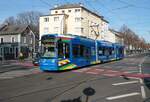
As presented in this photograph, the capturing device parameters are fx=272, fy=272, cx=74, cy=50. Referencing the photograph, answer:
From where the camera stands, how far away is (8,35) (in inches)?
2522

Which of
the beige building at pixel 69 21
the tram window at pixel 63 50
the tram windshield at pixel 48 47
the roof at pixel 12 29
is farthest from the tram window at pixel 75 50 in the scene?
the beige building at pixel 69 21

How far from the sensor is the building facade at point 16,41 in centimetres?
6150

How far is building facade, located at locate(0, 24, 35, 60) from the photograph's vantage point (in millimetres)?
61500

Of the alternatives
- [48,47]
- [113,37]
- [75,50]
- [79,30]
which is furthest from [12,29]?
[113,37]

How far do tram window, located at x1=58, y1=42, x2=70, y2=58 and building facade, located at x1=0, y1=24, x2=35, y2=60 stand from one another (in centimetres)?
3846

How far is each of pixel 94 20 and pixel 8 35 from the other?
28791mm

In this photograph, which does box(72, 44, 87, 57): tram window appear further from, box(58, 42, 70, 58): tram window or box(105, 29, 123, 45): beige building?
box(105, 29, 123, 45): beige building

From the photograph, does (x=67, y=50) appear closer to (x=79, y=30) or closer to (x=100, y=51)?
(x=100, y=51)

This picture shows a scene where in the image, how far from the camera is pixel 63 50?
21703 mm

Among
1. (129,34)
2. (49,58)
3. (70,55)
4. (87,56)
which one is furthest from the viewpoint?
(129,34)

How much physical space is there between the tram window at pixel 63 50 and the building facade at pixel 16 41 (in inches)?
1514

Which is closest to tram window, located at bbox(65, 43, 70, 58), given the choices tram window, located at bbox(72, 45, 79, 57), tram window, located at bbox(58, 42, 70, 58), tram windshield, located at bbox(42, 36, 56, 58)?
tram window, located at bbox(58, 42, 70, 58)

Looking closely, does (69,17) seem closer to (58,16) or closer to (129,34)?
(58,16)

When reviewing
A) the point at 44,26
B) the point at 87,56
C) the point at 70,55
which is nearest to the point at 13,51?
the point at 44,26
